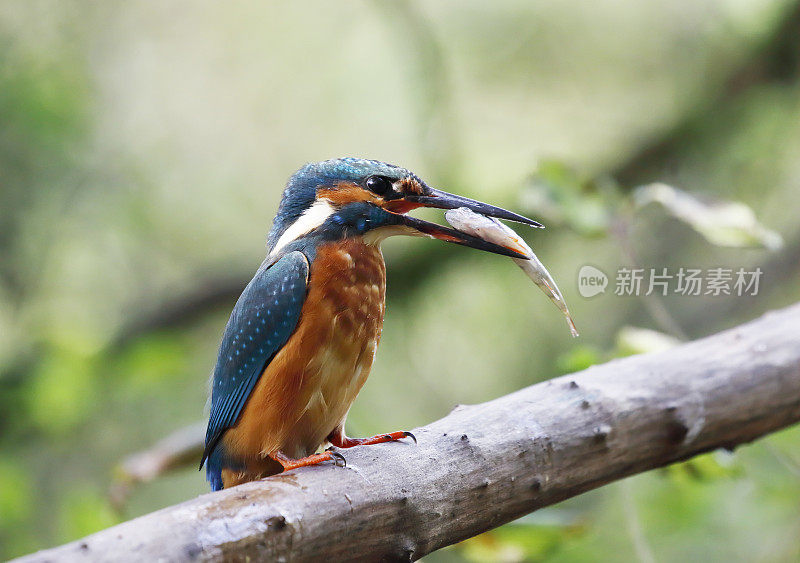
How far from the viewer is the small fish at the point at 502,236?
177 centimetres

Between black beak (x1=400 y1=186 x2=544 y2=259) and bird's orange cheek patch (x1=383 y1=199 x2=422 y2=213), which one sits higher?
bird's orange cheek patch (x1=383 y1=199 x2=422 y2=213)

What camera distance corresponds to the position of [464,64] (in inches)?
190

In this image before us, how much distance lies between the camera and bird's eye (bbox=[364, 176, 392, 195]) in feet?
6.07

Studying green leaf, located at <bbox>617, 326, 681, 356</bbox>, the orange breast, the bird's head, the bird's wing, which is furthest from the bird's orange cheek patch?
green leaf, located at <bbox>617, 326, 681, 356</bbox>

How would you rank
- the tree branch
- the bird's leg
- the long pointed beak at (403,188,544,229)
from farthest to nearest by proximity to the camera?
the long pointed beak at (403,188,544,229), the bird's leg, the tree branch

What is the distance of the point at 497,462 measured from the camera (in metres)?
1.67

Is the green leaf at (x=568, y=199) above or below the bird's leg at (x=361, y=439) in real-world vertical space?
above

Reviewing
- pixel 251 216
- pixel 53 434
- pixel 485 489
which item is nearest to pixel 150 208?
pixel 251 216

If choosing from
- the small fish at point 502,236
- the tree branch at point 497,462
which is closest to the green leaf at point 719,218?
the tree branch at point 497,462

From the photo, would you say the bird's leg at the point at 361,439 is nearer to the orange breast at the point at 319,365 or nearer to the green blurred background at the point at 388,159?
the orange breast at the point at 319,365

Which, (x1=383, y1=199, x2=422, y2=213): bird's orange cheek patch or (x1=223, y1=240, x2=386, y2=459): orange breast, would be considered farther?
(x1=383, y1=199, x2=422, y2=213): bird's orange cheek patch

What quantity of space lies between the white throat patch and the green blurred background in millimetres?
856

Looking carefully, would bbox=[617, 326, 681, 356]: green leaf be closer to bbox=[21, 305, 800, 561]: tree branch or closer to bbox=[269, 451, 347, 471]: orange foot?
bbox=[21, 305, 800, 561]: tree branch

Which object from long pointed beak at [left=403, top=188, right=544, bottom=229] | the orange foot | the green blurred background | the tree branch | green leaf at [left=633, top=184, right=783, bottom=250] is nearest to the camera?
the tree branch
